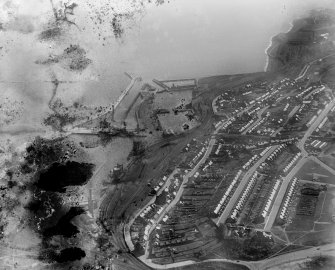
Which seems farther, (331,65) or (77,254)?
(331,65)

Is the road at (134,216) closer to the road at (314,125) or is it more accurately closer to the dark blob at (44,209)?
the dark blob at (44,209)

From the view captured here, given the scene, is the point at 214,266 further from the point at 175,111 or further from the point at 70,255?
the point at 175,111

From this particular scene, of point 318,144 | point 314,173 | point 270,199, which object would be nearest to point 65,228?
point 270,199

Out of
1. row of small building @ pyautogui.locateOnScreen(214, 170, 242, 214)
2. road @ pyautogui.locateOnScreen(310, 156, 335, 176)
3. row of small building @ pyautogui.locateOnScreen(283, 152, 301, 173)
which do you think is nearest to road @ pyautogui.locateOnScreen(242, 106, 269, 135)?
row of small building @ pyautogui.locateOnScreen(283, 152, 301, 173)

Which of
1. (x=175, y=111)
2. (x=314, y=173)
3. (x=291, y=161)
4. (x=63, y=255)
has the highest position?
(x=175, y=111)

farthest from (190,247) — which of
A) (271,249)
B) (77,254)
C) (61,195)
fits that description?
(61,195)

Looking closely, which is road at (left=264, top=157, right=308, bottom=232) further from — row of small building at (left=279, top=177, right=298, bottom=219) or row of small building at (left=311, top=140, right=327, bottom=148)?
row of small building at (left=311, top=140, right=327, bottom=148)

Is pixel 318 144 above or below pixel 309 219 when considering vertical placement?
above

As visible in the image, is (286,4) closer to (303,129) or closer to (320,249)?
(303,129)
